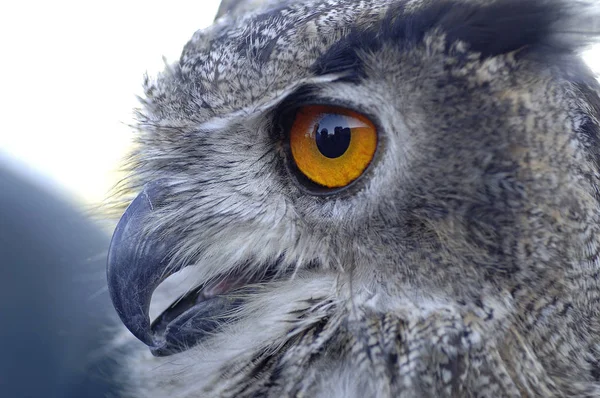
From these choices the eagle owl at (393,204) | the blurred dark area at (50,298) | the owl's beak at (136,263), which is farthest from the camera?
the blurred dark area at (50,298)

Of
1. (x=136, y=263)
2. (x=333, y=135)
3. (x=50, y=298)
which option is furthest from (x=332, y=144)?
(x=50, y=298)

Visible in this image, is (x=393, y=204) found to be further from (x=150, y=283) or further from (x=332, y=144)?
(x=150, y=283)

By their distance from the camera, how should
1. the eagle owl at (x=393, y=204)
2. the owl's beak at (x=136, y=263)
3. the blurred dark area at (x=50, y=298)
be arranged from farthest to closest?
the blurred dark area at (x=50, y=298)
the owl's beak at (x=136, y=263)
the eagle owl at (x=393, y=204)

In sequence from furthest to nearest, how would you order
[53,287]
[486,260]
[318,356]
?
[53,287] < [318,356] < [486,260]

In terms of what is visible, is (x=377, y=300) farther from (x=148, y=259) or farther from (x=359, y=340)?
(x=148, y=259)

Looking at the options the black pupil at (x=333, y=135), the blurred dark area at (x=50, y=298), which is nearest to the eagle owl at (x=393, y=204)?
the black pupil at (x=333, y=135)

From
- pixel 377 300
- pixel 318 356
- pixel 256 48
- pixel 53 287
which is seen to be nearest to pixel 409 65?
pixel 256 48

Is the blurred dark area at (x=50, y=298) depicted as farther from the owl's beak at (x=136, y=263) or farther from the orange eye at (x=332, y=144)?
the orange eye at (x=332, y=144)

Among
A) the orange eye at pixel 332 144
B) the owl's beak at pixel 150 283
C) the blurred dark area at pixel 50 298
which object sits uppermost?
the orange eye at pixel 332 144
